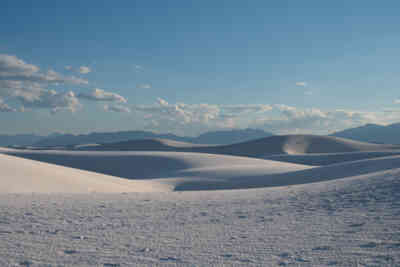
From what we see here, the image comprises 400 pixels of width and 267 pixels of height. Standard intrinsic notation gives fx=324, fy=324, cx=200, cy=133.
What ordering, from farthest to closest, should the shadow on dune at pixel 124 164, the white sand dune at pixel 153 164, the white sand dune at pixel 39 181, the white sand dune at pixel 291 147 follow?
the white sand dune at pixel 291 147 < the shadow on dune at pixel 124 164 < the white sand dune at pixel 153 164 < the white sand dune at pixel 39 181

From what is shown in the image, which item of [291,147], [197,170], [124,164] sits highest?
[291,147]

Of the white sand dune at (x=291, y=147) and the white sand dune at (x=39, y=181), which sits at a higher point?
the white sand dune at (x=291, y=147)

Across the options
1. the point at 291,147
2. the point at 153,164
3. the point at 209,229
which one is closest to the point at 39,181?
the point at 209,229

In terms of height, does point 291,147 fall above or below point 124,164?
above

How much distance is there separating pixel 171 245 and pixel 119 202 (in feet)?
17.3

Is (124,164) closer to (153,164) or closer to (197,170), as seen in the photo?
(153,164)

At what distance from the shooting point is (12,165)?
2105cm

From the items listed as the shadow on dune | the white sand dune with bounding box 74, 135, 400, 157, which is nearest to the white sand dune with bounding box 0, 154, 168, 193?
the shadow on dune

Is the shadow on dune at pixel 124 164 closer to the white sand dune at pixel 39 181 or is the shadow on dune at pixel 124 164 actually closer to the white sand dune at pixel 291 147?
the white sand dune at pixel 39 181

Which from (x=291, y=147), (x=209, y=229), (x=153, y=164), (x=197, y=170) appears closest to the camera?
(x=209, y=229)

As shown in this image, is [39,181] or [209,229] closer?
[209,229]

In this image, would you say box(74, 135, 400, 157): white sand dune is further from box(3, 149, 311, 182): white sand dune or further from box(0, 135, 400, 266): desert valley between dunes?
box(0, 135, 400, 266): desert valley between dunes

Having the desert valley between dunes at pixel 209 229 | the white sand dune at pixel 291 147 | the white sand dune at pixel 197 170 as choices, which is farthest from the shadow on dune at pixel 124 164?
the white sand dune at pixel 291 147

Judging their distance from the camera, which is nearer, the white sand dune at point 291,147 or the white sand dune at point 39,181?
the white sand dune at point 39,181
